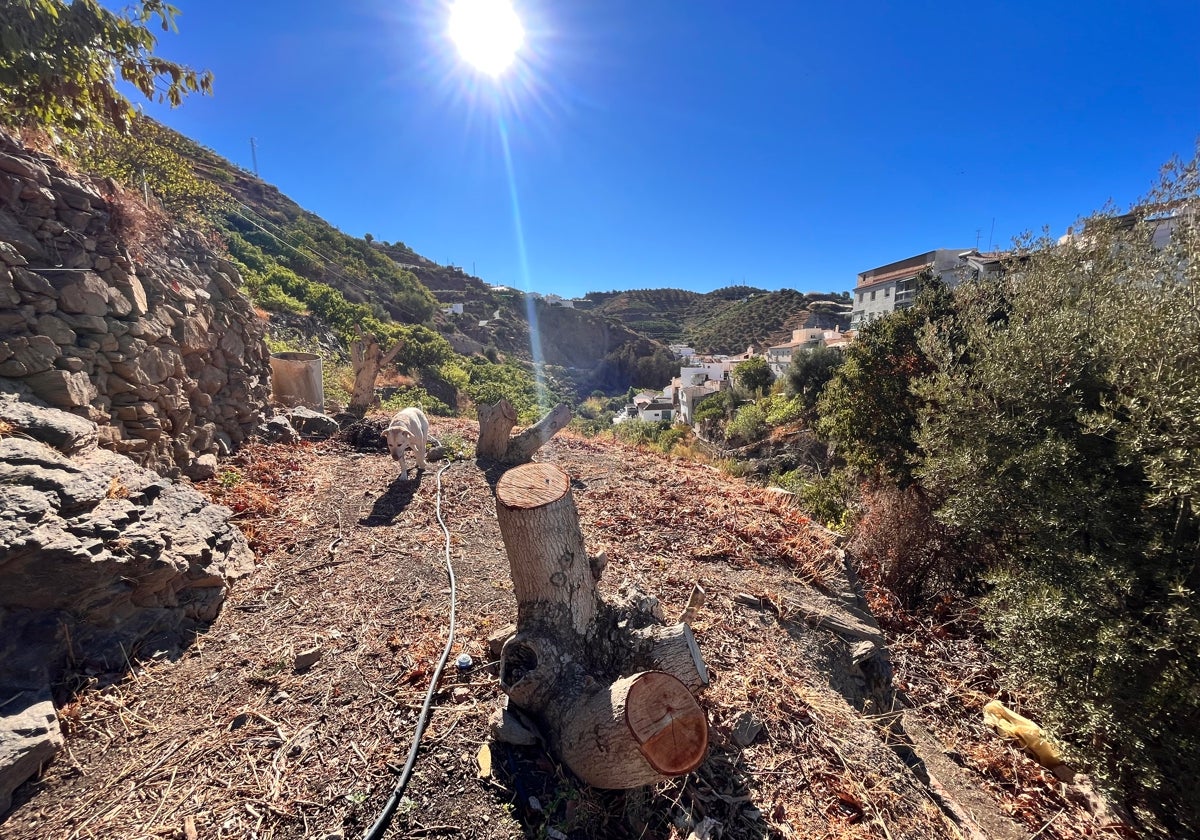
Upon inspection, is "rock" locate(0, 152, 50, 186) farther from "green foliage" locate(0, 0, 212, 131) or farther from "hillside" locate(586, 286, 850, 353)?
"hillside" locate(586, 286, 850, 353)

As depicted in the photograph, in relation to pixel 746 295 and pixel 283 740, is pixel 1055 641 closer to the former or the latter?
pixel 283 740

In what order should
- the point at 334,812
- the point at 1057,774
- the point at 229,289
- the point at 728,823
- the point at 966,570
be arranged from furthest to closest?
the point at 229,289
the point at 966,570
the point at 1057,774
the point at 728,823
the point at 334,812

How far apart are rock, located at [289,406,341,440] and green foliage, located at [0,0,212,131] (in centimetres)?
394

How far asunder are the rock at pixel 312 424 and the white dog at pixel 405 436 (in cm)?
205

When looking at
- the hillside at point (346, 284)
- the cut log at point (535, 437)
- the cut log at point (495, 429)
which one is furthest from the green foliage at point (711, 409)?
the cut log at point (495, 429)

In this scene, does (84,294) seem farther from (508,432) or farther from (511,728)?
(511,728)

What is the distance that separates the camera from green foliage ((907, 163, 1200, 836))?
286 centimetres

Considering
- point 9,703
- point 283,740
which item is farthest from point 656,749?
point 9,703

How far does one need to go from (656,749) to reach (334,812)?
1.34 m

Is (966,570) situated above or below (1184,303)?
below

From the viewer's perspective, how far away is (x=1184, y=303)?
10.3 feet

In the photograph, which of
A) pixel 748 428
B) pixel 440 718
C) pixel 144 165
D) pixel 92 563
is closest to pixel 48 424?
pixel 92 563

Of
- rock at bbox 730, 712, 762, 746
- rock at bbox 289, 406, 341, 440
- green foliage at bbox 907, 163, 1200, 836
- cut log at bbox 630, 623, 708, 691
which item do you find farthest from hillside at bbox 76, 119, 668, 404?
green foliage at bbox 907, 163, 1200, 836

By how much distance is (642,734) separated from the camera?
176 centimetres
